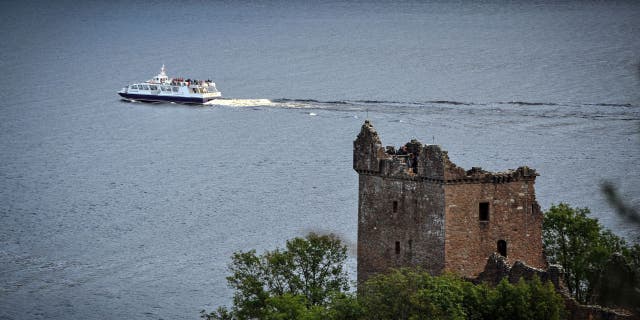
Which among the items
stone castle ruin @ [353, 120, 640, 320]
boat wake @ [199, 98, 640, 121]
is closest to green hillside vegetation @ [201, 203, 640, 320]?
stone castle ruin @ [353, 120, 640, 320]

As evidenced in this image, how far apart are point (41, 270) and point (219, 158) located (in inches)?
1869

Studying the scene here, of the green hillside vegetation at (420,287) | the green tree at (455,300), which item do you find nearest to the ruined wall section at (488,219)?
the green hillside vegetation at (420,287)

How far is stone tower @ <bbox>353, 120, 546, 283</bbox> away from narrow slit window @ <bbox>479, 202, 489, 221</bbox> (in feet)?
0.13

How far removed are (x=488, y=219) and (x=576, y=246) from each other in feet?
28.0

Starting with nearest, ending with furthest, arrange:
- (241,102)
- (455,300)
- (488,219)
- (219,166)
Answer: (455,300) < (488,219) < (219,166) < (241,102)

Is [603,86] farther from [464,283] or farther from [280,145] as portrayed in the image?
[464,283]

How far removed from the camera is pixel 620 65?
635ft

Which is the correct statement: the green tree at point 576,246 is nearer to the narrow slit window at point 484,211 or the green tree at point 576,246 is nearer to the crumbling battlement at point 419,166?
the narrow slit window at point 484,211

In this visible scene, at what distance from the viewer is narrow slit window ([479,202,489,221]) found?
5475 centimetres

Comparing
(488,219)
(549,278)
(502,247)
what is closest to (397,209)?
(488,219)

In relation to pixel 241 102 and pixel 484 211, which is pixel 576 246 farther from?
Answer: pixel 241 102

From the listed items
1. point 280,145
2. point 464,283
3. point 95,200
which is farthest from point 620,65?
point 464,283

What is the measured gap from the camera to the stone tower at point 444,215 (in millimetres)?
54219

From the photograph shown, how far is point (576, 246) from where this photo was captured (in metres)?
61.7
